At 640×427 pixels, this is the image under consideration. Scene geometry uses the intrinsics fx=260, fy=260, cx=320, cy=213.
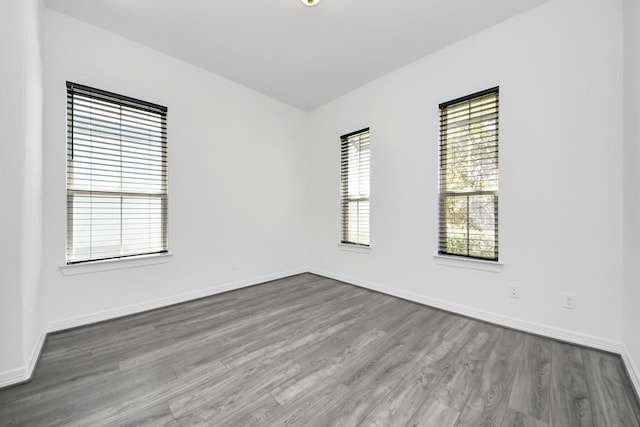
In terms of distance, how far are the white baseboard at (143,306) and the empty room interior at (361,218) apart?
0.06 ft

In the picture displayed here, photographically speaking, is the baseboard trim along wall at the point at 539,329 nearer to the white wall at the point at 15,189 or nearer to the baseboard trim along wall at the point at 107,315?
the baseboard trim along wall at the point at 107,315

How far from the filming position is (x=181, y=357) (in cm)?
197

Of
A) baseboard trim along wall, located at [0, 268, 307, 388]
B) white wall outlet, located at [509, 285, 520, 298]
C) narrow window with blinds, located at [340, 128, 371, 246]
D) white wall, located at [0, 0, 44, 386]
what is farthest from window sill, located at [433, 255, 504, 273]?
white wall, located at [0, 0, 44, 386]

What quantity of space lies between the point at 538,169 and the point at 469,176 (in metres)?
0.56

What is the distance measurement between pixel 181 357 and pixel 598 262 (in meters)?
3.35

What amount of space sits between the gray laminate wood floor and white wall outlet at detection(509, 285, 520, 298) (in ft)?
→ 1.06

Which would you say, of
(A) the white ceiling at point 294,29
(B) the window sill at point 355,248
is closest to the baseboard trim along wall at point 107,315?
(B) the window sill at point 355,248

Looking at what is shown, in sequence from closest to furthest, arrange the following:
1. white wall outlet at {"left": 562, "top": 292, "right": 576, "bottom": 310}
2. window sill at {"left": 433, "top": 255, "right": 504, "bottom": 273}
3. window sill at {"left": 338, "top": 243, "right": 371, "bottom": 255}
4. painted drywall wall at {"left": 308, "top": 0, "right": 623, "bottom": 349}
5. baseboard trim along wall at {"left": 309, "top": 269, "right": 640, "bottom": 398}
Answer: baseboard trim along wall at {"left": 309, "top": 269, "right": 640, "bottom": 398}, painted drywall wall at {"left": 308, "top": 0, "right": 623, "bottom": 349}, white wall outlet at {"left": 562, "top": 292, "right": 576, "bottom": 310}, window sill at {"left": 433, "top": 255, "right": 504, "bottom": 273}, window sill at {"left": 338, "top": 243, "right": 371, "bottom": 255}

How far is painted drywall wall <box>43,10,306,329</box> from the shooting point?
2373 mm

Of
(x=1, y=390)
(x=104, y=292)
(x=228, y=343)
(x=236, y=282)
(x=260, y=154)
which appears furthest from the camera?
(x=260, y=154)

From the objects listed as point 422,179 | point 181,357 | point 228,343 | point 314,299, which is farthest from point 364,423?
point 422,179

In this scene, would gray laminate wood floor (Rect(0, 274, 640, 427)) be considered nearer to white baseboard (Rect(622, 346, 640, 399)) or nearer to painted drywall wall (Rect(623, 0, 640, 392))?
white baseboard (Rect(622, 346, 640, 399))

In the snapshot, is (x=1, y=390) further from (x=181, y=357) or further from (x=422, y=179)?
(x=422, y=179)

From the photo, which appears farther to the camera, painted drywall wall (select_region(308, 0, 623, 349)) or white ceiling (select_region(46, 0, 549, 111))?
white ceiling (select_region(46, 0, 549, 111))
